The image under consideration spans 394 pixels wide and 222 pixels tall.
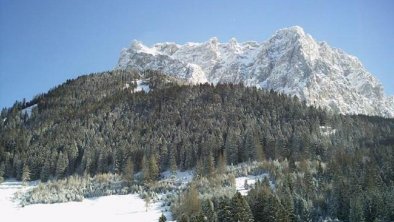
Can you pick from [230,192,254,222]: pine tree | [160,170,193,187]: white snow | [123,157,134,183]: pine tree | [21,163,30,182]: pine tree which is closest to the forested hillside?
[21,163,30,182]: pine tree

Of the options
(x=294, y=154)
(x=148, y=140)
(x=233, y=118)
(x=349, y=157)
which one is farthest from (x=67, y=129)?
(x=349, y=157)

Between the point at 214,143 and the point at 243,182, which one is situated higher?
the point at 214,143

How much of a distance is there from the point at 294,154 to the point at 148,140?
52.2m

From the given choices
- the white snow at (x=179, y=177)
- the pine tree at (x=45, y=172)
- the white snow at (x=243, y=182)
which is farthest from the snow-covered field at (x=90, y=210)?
the pine tree at (x=45, y=172)

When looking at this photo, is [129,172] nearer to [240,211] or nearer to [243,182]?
[243,182]

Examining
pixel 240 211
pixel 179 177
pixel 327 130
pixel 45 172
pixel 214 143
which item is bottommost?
pixel 240 211

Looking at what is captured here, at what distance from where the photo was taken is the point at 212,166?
14112 cm

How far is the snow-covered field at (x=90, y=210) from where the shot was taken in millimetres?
110938

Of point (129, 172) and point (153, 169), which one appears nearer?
point (153, 169)

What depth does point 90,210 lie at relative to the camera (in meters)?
119

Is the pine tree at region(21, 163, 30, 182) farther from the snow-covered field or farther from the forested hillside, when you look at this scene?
the snow-covered field

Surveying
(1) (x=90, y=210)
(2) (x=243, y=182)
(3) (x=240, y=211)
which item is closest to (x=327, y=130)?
(2) (x=243, y=182)

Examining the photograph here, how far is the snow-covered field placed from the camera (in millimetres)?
110938

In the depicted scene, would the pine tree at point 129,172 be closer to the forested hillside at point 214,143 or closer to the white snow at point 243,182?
the forested hillside at point 214,143
